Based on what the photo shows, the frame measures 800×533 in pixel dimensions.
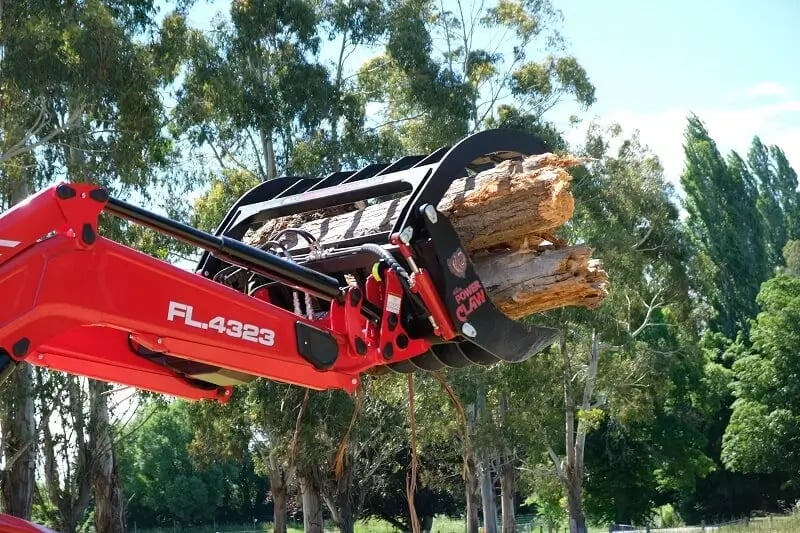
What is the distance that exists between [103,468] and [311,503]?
530cm

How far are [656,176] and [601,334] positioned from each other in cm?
475

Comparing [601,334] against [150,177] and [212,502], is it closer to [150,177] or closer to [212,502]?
[150,177]

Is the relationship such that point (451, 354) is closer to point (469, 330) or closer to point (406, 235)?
point (469, 330)

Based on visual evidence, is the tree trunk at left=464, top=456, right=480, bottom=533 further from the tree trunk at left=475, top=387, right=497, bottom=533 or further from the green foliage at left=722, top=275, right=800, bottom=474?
the green foliage at left=722, top=275, right=800, bottom=474

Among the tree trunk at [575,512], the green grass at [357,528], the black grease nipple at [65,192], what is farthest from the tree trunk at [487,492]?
the black grease nipple at [65,192]

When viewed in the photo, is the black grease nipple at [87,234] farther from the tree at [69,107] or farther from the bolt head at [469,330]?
the tree at [69,107]

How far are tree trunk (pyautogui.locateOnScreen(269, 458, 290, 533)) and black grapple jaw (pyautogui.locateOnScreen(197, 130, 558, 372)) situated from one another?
23825 mm

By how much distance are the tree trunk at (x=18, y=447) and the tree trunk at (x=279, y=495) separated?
10.1 meters

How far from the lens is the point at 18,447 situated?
19594 millimetres

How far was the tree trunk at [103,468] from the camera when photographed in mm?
22062

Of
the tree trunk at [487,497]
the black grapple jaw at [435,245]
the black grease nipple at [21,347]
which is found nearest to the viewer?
the black grease nipple at [21,347]

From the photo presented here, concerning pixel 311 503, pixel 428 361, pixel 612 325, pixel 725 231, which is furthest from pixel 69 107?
pixel 725 231

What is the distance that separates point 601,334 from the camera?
101 feet

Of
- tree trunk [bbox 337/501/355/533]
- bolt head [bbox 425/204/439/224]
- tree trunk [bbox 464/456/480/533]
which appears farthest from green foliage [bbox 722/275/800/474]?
bolt head [bbox 425/204/439/224]
